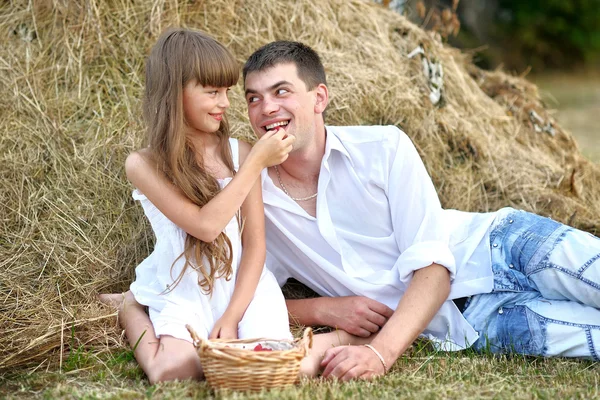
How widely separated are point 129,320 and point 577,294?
1.91m

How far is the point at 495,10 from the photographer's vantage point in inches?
638

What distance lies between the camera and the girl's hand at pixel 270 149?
2926 mm

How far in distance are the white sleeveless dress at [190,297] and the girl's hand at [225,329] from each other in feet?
0.11

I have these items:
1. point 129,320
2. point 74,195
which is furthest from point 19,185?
point 129,320

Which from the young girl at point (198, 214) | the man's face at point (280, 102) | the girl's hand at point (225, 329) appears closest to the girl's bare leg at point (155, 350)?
the young girl at point (198, 214)

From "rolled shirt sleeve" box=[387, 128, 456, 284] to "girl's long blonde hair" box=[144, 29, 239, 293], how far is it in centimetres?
75

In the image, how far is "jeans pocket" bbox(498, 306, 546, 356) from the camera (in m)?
3.14

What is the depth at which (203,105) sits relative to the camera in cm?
305

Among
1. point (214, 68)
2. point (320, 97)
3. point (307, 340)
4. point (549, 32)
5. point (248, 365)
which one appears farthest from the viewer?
point (549, 32)

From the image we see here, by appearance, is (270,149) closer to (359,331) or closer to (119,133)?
(359,331)

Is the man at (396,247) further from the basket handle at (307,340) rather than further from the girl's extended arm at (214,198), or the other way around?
the basket handle at (307,340)

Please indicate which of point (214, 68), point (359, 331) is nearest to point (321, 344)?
point (359, 331)

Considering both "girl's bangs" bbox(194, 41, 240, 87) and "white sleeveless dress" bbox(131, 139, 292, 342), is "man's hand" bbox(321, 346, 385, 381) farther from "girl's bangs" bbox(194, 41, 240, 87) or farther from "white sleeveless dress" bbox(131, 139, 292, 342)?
"girl's bangs" bbox(194, 41, 240, 87)

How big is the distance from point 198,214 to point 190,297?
39 centimetres
